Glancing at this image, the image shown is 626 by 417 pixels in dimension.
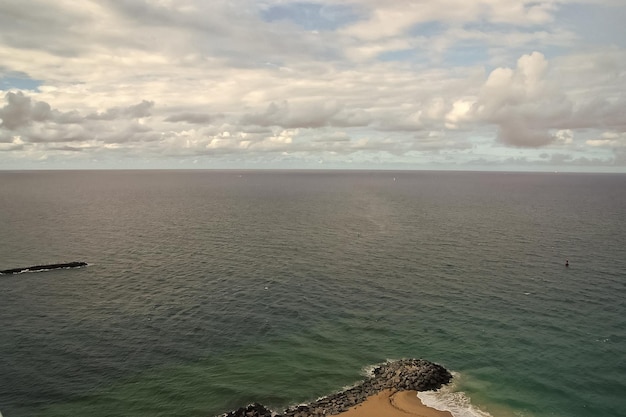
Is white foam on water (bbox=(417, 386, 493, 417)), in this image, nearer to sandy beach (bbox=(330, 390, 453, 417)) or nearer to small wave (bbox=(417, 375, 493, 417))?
small wave (bbox=(417, 375, 493, 417))

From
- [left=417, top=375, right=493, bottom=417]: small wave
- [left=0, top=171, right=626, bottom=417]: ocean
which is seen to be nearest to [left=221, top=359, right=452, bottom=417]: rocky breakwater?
[left=417, top=375, right=493, bottom=417]: small wave

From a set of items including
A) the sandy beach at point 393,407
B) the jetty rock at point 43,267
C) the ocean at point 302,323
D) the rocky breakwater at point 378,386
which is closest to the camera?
the sandy beach at point 393,407

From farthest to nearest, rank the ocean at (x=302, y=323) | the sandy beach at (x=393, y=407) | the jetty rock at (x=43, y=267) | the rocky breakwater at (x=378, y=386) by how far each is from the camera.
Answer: the jetty rock at (x=43, y=267) → the ocean at (x=302, y=323) → the rocky breakwater at (x=378, y=386) → the sandy beach at (x=393, y=407)

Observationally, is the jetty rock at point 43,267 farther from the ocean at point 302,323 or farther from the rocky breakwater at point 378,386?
the rocky breakwater at point 378,386

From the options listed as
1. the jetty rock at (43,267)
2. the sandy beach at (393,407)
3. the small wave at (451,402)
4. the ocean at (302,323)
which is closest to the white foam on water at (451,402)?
the small wave at (451,402)

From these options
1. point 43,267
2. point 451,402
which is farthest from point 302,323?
point 43,267

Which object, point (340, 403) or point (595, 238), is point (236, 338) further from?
point (595, 238)
